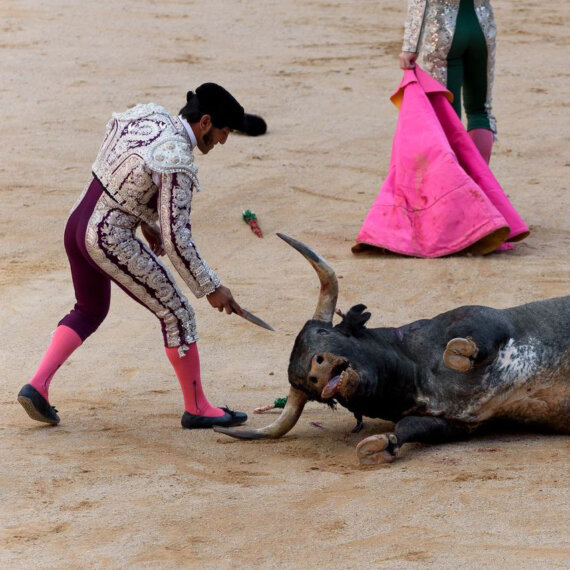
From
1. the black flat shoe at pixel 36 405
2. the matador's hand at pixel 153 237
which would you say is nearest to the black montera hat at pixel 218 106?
the matador's hand at pixel 153 237

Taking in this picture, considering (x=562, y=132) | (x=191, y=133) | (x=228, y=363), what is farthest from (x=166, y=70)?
(x=191, y=133)

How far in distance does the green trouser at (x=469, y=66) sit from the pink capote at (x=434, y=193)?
17 centimetres

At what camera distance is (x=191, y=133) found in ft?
15.0

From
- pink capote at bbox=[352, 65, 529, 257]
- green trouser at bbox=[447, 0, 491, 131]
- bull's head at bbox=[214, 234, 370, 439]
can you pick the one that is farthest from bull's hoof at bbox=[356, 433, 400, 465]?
green trouser at bbox=[447, 0, 491, 131]

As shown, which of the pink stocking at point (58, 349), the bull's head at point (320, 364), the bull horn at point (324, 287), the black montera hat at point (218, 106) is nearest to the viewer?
the bull's head at point (320, 364)

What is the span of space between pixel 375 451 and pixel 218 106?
1.40 m

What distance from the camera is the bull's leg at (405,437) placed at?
4230 mm

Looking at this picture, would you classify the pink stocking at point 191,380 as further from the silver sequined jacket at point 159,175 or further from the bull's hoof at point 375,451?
the bull's hoof at point 375,451

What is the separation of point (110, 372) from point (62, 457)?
1.27 m

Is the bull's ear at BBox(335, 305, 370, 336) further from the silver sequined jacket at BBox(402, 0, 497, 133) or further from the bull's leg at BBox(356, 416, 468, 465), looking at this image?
the silver sequined jacket at BBox(402, 0, 497, 133)

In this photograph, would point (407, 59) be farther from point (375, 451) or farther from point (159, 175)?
point (375, 451)

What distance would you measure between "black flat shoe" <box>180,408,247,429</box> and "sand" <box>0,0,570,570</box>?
67 millimetres

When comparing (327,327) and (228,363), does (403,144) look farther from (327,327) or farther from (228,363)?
(327,327)

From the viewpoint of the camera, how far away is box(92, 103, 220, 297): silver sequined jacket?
445 cm
